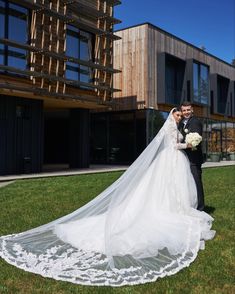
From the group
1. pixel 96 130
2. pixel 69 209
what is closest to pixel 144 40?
pixel 96 130

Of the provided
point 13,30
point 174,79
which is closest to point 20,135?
point 13,30

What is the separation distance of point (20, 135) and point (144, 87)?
387 inches

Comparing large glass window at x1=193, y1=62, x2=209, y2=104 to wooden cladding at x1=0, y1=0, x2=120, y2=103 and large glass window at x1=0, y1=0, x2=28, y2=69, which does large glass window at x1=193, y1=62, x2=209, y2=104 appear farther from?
large glass window at x1=0, y1=0, x2=28, y2=69

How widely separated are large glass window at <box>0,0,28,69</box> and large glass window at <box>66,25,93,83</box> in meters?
2.72

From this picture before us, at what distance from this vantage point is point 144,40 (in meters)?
25.1

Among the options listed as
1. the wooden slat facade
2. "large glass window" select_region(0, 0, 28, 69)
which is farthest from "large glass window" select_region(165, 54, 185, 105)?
"large glass window" select_region(0, 0, 28, 69)

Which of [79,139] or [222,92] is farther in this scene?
[222,92]

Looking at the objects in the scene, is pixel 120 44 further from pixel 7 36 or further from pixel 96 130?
pixel 7 36

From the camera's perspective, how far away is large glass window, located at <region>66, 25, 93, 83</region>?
19266 millimetres

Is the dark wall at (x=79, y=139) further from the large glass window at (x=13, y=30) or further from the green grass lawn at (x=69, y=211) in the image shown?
the green grass lawn at (x=69, y=211)

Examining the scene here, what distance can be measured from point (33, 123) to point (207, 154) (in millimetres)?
17322

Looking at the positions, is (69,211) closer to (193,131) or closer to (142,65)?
(193,131)

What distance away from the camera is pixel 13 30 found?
16469 mm

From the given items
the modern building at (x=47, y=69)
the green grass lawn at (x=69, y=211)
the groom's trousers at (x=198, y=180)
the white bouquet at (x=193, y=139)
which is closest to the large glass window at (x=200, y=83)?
the modern building at (x=47, y=69)
